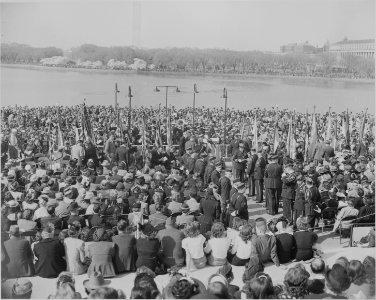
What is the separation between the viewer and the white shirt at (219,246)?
321 inches

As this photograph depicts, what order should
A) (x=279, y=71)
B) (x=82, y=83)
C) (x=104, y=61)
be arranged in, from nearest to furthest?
(x=82, y=83), (x=104, y=61), (x=279, y=71)

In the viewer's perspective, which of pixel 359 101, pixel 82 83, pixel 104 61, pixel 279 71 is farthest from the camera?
pixel 279 71

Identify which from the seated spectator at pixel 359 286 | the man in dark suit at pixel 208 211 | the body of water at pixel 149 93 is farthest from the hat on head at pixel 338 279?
the body of water at pixel 149 93

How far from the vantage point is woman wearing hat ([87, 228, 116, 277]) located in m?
7.78

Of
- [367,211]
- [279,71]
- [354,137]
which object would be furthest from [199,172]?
[279,71]

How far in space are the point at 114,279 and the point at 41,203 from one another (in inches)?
96.2

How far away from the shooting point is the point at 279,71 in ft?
279

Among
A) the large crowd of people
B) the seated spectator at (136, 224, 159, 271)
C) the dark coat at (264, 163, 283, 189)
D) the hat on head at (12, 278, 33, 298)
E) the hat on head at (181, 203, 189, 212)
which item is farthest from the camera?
the dark coat at (264, 163, 283, 189)

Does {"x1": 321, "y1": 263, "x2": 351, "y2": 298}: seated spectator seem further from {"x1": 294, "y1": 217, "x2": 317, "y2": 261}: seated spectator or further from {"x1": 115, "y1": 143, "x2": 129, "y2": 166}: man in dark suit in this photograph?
{"x1": 115, "y1": 143, "x2": 129, "y2": 166}: man in dark suit

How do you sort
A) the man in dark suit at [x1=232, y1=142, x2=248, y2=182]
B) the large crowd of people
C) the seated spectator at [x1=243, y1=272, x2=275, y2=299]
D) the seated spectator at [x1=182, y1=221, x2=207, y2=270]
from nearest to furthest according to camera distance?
the seated spectator at [x1=243, y1=272, x2=275, y2=299], the large crowd of people, the seated spectator at [x1=182, y1=221, x2=207, y2=270], the man in dark suit at [x1=232, y1=142, x2=248, y2=182]

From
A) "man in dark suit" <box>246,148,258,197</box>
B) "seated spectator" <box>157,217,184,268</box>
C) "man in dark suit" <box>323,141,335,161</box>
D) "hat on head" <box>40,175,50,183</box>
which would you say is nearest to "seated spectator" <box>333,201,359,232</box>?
"seated spectator" <box>157,217,184,268</box>

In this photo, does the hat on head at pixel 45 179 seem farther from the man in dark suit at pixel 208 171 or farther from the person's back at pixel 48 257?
the man in dark suit at pixel 208 171

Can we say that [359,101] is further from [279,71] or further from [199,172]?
[279,71]

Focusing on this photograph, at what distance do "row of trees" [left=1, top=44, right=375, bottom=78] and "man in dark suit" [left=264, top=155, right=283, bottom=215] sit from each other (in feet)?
132
